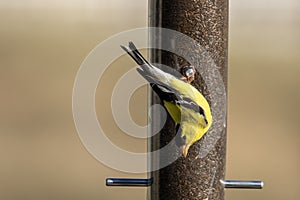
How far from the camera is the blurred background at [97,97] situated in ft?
20.2

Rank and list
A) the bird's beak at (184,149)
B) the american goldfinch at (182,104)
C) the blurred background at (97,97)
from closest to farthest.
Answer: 1. the american goldfinch at (182,104)
2. the bird's beak at (184,149)
3. the blurred background at (97,97)

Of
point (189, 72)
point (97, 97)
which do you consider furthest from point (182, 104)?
point (97, 97)

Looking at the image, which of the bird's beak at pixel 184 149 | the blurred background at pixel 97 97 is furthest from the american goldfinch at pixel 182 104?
the blurred background at pixel 97 97

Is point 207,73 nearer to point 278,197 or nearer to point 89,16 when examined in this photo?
point 278,197

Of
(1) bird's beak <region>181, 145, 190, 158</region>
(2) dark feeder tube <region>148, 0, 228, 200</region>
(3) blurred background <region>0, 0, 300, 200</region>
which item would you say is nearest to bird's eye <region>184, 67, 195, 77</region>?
(2) dark feeder tube <region>148, 0, 228, 200</region>

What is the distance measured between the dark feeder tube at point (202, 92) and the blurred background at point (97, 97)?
3.21 m

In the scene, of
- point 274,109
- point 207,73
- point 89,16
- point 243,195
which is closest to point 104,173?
point 243,195

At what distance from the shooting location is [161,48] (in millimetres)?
1558

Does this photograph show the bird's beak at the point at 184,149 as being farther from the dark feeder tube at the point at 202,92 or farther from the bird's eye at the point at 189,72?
the bird's eye at the point at 189,72

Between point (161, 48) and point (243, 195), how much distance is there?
13.9 ft

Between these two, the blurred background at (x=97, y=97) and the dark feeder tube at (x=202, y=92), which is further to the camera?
the blurred background at (x=97, y=97)

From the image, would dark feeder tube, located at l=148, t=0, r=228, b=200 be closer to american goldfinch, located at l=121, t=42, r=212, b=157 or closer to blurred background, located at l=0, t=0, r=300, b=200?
american goldfinch, located at l=121, t=42, r=212, b=157

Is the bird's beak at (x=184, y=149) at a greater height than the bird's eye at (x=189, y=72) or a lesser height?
lesser

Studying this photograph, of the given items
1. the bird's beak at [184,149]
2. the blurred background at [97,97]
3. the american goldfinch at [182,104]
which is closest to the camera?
the american goldfinch at [182,104]
